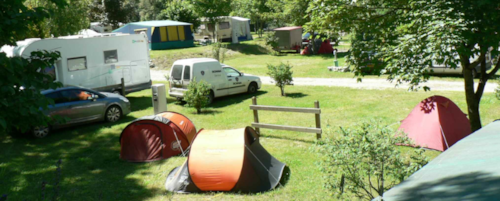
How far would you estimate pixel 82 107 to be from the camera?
13750mm

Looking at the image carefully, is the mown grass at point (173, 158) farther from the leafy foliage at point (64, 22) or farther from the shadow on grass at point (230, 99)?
the leafy foliage at point (64, 22)

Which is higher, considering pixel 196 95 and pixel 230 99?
pixel 196 95

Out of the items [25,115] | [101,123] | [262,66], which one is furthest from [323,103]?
[262,66]

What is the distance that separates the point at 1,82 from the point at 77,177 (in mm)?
4769

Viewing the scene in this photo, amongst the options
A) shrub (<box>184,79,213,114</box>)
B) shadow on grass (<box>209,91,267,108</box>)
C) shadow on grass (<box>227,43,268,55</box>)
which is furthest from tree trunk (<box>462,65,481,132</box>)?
shadow on grass (<box>227,43,268,55</box>)

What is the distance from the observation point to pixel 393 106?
1447 centimetres

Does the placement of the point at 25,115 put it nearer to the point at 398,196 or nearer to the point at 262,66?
the point at 398,196

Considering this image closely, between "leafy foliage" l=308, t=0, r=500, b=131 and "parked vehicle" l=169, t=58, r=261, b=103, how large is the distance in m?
8.14

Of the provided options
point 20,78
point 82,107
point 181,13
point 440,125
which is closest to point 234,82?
point 82,107

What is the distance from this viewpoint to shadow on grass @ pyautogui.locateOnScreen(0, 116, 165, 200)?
8.28 meters

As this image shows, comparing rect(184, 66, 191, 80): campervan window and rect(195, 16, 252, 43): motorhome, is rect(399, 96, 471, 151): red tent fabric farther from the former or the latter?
rect(195, 16, 252, 43): motorhome

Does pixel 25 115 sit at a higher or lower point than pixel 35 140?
higher

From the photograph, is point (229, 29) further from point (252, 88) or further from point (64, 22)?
point (252, 88)

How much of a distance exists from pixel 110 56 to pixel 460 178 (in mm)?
16199
